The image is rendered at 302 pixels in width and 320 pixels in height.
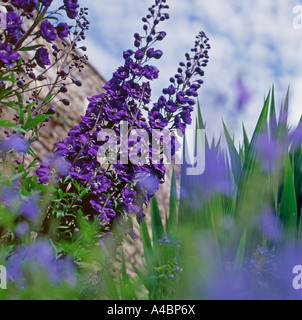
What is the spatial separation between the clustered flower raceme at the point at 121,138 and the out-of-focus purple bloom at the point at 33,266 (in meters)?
0.24

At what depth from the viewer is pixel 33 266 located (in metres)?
0.63

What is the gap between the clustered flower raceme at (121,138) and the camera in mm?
1147

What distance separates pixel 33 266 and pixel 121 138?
61 cm

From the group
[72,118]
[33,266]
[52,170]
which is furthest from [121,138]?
[72,118]

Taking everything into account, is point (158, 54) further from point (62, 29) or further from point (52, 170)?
point (52, 170)

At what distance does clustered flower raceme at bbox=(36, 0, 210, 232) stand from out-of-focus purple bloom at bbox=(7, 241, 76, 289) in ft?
0.79

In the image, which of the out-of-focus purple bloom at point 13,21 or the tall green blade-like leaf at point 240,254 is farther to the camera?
the tall green blade-like leaf at point 240,254

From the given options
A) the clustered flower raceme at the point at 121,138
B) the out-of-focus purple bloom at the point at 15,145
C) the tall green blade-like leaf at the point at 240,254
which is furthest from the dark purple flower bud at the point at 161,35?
the tall green blade-like leaf at the point at 240,254

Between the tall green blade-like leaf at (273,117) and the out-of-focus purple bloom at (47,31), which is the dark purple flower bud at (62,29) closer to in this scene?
the out-of-focus purple bloom at (47,31)

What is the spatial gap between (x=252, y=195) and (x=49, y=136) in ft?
5.15

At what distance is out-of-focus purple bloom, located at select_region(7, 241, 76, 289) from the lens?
0.68 m

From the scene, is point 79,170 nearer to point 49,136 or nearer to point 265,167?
point 265,167

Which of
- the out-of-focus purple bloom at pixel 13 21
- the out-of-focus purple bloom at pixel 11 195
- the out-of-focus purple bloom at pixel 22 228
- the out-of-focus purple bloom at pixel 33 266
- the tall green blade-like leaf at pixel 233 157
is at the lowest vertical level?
the out-of-focus purple bloom at pixel 33 266

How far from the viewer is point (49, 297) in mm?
584
